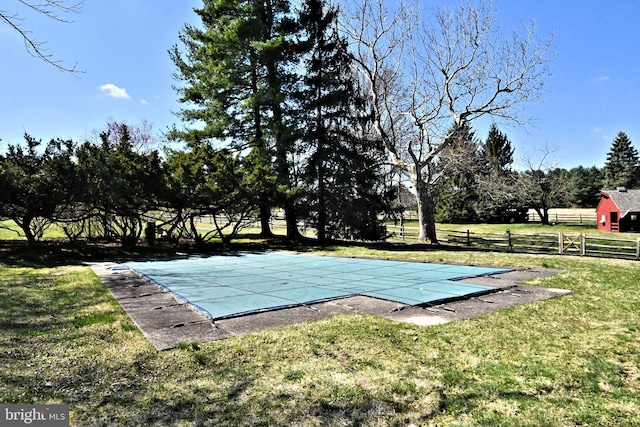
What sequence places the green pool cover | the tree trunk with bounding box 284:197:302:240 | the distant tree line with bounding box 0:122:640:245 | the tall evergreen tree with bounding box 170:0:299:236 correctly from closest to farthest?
the green pool cover → the distant tree line with bounding box 0:122:640:245 → the tall evergreen tree with bounding box 170:0:299:236 → the tree trunk with bounding box 284:197:302:240

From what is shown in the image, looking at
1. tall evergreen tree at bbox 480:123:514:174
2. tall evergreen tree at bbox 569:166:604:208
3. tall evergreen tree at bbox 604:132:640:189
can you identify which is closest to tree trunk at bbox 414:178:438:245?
tall evergreen tree at bbox 480:123:514:174

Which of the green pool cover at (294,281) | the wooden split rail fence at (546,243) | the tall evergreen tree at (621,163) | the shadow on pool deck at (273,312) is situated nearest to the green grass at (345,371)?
the shadow on pool deck at (273,312)

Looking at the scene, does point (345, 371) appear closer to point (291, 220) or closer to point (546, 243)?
point (291, 220)

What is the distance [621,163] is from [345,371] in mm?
67522

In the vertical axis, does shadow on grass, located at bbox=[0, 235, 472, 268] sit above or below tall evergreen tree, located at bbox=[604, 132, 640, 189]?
below

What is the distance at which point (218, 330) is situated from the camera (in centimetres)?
486

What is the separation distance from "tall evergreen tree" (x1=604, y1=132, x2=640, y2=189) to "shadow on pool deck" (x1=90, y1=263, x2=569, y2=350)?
59553 millimetres

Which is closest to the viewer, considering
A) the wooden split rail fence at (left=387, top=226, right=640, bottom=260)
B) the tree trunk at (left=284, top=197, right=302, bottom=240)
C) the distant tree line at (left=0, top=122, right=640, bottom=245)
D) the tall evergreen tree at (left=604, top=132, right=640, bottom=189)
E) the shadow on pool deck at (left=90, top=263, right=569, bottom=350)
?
the shadow on pool deck at (left=90, top=263, right=569, bottom=350)

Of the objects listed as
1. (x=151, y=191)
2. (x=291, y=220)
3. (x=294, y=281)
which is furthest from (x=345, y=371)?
(x=291, y=220)

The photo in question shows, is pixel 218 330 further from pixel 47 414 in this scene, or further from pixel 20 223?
pixel 20 223

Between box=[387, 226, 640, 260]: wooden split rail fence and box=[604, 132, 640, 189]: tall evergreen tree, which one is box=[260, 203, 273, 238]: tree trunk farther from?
box=[604, 132, 640, 189]: tall evergreen tree

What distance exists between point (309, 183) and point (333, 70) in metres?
5.84

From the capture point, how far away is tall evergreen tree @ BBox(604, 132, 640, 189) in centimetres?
5356

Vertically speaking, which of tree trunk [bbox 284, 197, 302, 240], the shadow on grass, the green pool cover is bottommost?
the green pool cover
